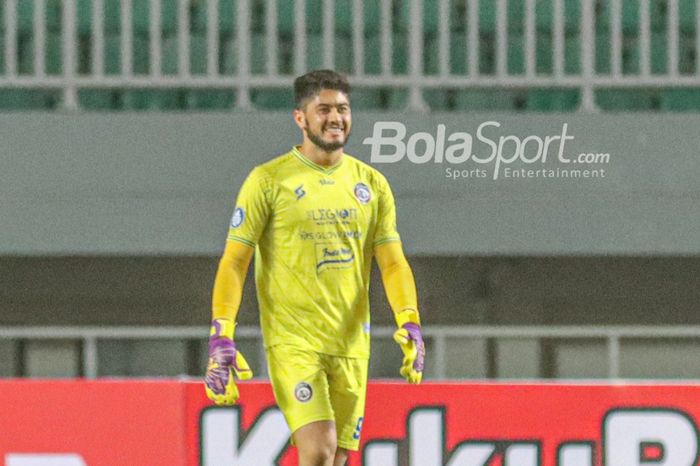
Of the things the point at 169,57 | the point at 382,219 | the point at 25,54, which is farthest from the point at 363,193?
the point at 25,54

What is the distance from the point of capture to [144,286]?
30.7 ft

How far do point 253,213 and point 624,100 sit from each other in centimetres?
437

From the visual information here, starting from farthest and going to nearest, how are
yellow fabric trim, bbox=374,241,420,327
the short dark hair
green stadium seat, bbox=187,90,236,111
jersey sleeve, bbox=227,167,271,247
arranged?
green stadium seat, bbox=187,90,236,111 → yellow fabric trim, bbox=374,241,420,327 → jersey sleeve, bbox=227,167,271,247 → the short dark hair

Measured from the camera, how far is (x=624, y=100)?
30.9 feet

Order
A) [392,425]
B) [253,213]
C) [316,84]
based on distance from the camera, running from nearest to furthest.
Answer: [316,84]
[253,213]
[392,425]

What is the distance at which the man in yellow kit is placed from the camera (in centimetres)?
563

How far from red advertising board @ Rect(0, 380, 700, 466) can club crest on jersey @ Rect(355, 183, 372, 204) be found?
118 centimetres

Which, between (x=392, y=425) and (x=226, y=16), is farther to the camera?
(x=226, y=16)

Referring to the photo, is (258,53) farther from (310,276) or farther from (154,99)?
(310,276)

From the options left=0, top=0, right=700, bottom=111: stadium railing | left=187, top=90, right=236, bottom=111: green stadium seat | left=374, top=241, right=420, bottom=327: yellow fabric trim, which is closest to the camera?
left=374, top=241, right=420, bottom=327: yellow fabric trim

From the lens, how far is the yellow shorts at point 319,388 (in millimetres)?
5660

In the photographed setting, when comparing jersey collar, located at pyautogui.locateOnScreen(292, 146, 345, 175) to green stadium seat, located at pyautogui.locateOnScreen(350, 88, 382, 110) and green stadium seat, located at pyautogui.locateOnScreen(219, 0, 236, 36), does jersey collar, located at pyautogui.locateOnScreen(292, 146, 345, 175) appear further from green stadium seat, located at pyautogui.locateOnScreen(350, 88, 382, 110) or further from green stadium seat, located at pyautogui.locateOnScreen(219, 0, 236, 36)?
green stadium seat, located at pyautogui.locateOnScreen(219, 0, 236, 36)

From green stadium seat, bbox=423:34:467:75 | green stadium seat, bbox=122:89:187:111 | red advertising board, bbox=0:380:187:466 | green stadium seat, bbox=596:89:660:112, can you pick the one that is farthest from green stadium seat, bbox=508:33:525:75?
red advertising board, bbox=0:380:187:466

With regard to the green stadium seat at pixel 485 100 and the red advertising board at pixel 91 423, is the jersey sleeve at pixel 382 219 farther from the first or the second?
the green stadium seat at pixel 485 100
